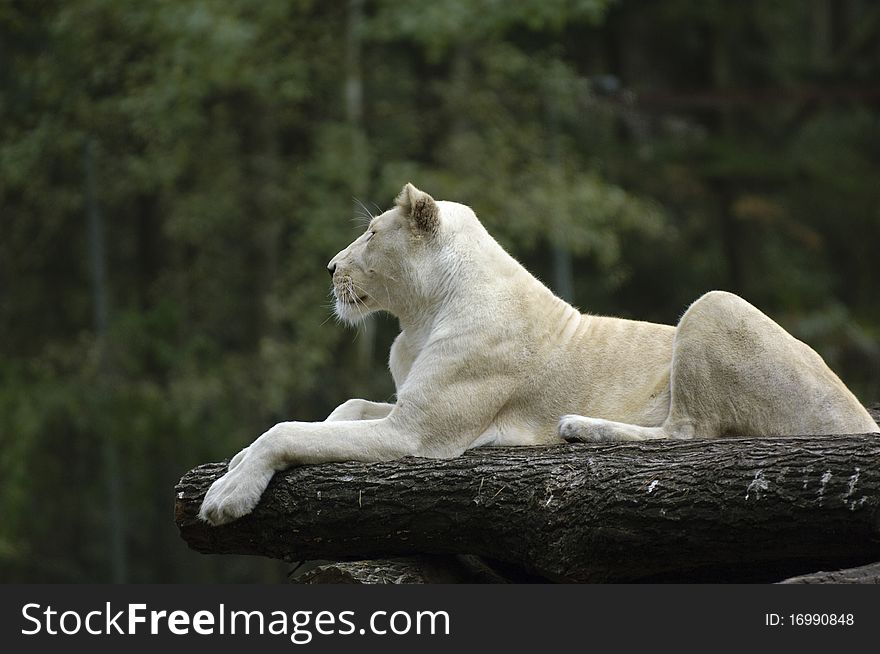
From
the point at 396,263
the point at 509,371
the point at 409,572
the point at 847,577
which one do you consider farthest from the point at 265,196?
the point at 847,577

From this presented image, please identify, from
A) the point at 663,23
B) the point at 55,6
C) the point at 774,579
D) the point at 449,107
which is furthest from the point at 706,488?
the point at 663,23

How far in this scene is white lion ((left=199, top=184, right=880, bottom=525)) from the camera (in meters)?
5.56

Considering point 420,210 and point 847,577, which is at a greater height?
point 420,210

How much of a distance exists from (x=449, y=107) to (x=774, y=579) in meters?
11.4

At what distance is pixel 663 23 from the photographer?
69.3ft

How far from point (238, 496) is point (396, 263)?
1418mm

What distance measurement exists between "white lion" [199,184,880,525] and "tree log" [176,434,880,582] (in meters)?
0.14

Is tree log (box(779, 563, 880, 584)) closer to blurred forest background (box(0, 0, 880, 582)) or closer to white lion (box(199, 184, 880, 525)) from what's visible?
white lion (box(199, 184, 880, 525))

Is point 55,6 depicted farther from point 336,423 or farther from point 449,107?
point 336,423

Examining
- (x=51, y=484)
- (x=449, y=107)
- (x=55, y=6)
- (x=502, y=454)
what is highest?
(x=55, y=6)

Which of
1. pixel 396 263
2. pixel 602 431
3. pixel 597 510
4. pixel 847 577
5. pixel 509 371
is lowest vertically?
pixel 847 577

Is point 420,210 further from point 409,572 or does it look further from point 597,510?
point 597,510

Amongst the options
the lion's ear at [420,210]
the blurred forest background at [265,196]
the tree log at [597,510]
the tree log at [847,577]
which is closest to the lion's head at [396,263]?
the lion's ear at [420,210]

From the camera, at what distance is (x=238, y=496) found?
5637 millimetres
